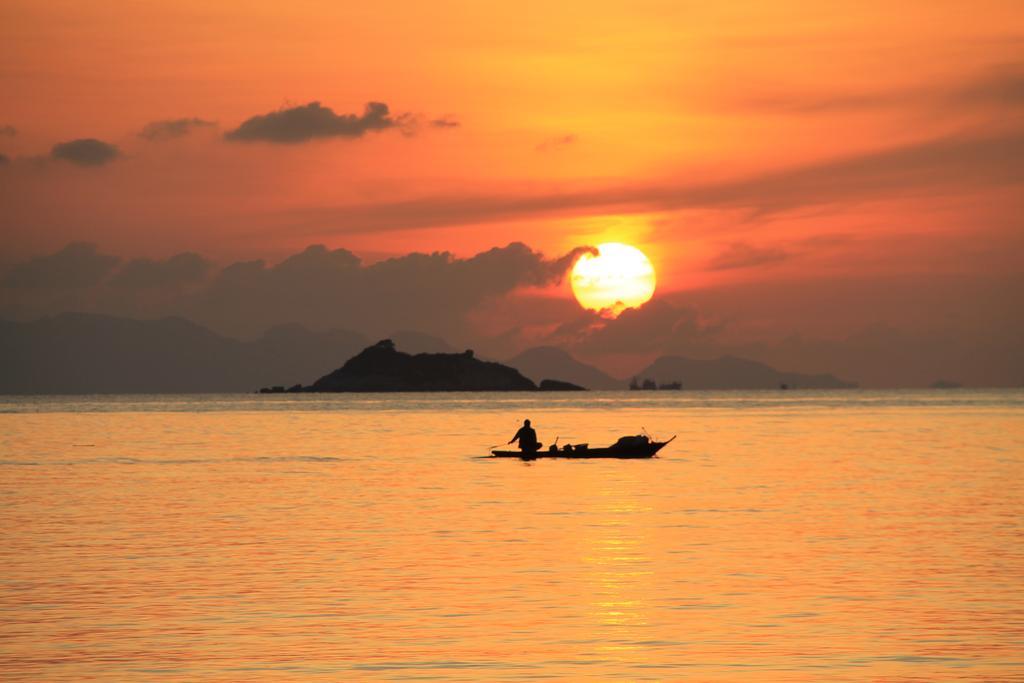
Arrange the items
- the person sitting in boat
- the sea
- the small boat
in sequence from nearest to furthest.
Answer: the sea → the person sitting in boat → the small boat

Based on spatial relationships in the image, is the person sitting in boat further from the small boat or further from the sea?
the sea

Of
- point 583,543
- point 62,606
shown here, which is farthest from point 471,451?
point 62,606

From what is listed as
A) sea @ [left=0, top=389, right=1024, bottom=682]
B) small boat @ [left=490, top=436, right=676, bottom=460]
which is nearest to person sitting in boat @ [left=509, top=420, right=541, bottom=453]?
small boat @ [left=490, top=436, right=676, bottom=460]

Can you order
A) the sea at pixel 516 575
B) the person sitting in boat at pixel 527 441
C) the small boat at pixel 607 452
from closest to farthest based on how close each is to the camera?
1. the sea at pixel 516 575
2. the person sitting in boat at pixel 527 441
3. the small boat at pixel 607 452

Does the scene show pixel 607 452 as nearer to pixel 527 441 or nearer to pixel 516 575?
pixel 527 441

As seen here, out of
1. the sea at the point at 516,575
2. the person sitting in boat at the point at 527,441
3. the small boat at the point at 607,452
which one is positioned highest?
the person sitting in boat at the point at 527,441

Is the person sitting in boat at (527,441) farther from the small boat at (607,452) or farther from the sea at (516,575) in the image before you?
the sea at (516,575)

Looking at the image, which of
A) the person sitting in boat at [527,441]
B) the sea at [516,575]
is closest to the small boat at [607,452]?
the person sitting in boat at [527,441]

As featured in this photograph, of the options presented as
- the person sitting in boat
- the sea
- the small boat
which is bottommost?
the sea

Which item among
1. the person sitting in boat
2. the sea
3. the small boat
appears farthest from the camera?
the small boat

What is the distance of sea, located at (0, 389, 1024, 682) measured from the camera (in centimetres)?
2541

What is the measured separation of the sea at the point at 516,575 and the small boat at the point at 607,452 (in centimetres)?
550

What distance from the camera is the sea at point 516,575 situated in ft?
83.4

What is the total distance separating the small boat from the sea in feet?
18.0
